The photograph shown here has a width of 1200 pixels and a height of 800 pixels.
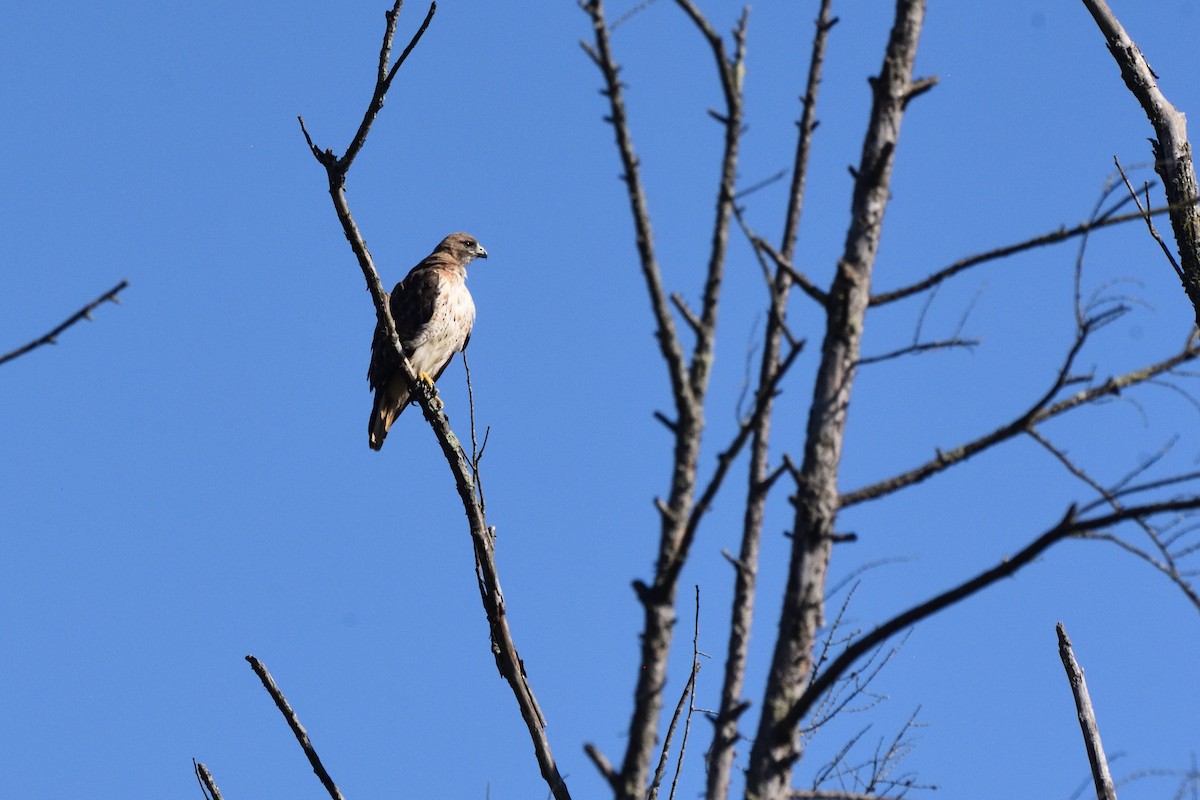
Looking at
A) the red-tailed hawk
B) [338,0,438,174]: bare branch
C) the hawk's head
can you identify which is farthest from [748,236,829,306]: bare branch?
the hawk's head

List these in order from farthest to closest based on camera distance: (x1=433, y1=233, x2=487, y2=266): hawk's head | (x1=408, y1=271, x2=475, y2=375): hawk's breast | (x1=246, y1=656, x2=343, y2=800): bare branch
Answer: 1. (x1=433, y1=233, x2=487, y2=266): hawk's head
2. (x1=408, y1=271, x2=475, y2=375): hawk's breast
3. (x1=246, y1=656, x2=343, y2=800): bare branch

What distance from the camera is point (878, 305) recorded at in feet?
9.06

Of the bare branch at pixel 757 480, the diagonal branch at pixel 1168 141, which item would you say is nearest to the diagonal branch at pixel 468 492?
the bare branch at pixel 757 480

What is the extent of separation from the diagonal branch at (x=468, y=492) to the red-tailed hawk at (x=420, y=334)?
2.94 m

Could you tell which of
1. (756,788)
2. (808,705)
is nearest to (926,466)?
(808,705)

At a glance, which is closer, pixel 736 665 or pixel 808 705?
pixel 808 705

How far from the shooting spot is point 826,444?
8.91 feet

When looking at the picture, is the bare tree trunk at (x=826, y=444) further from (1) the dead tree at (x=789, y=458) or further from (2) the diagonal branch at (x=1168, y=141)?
(2) the diagonal branch at (x=1168, y=141)

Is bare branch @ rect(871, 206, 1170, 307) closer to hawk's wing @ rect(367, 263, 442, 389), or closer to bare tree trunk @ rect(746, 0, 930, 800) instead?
bare tree trunk @ rect(746, 0, 930, 800)

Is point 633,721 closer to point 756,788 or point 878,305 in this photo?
point 756,788

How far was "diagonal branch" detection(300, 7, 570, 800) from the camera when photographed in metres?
4.07

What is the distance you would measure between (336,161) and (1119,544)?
121 inches

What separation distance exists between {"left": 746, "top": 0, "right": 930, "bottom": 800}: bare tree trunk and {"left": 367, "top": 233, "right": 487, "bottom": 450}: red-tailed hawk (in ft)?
18.6

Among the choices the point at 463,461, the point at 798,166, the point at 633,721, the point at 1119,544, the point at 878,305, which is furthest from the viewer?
the point at 463,461
